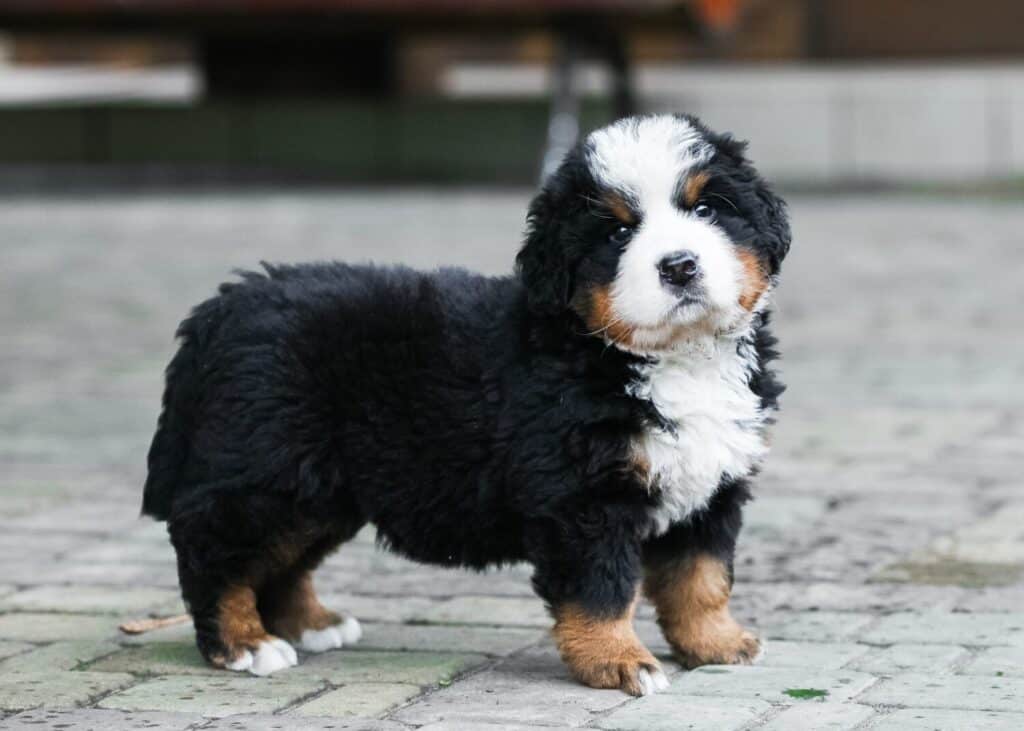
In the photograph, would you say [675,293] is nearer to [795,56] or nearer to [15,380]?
[15,380]

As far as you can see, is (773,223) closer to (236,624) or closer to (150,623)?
(236,624)

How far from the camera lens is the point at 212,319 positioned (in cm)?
478

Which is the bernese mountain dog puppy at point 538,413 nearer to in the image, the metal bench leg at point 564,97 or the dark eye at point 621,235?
the dark eye at point 621,235

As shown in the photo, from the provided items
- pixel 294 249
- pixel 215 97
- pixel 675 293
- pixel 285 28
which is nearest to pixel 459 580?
pixel 675 293

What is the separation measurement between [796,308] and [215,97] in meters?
9.60

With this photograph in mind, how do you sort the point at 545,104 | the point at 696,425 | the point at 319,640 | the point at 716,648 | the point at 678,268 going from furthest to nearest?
the point at 545,104 < the point at 319,640 < the point at 716,648 < the point at 696,425 < the point at 678,268

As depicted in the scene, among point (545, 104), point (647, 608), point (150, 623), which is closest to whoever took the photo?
point (150, 623)

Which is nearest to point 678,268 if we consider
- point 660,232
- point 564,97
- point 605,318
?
point 660,232

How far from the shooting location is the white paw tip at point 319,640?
4855 mm

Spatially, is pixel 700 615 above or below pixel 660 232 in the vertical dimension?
below

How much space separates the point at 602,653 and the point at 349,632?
791mm

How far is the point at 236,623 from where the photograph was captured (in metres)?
4.65

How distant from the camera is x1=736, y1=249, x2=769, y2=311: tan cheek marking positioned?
4.30 meters

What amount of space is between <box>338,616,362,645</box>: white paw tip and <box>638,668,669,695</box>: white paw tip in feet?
2.80
